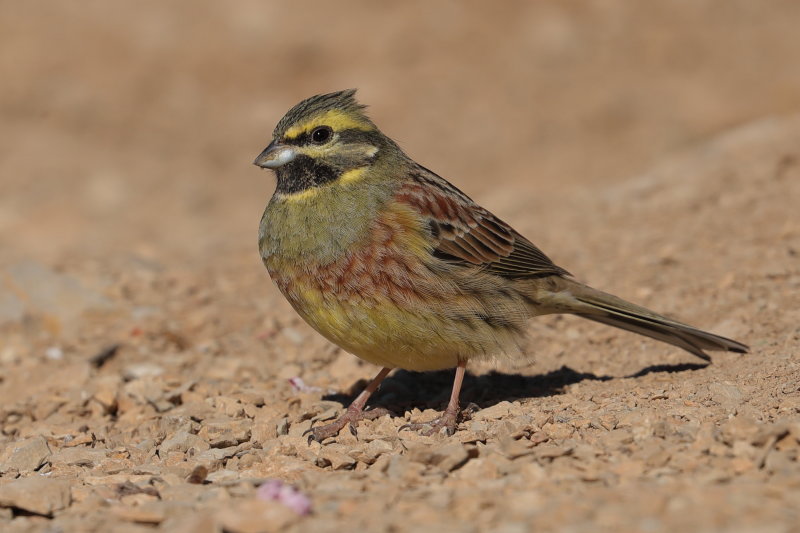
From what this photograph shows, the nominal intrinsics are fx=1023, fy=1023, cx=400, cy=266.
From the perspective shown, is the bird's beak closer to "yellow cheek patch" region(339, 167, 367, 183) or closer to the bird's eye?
the bird's eye

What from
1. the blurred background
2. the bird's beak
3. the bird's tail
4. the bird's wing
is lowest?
the bird's tail

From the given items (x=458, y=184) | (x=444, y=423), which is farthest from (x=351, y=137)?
(x=458, y=184)

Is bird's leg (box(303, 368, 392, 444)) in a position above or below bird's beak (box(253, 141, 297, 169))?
below

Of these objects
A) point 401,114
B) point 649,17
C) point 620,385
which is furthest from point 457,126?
point 620,385

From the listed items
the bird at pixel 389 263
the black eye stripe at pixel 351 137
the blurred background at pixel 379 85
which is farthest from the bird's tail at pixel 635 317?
the blurred background at pixel 379 85

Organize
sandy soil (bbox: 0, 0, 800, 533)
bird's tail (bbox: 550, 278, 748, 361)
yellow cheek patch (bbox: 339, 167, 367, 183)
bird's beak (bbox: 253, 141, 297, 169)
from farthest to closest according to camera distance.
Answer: bird's tail (bbox: 550, 278, 748, 361) → yellow cheek patch (bbox: 339, 167, 367, 183) → bird's beak (bbox: 253, 141, 297, 169) → sandy soil (bbox: 0, 0, 800, 533)

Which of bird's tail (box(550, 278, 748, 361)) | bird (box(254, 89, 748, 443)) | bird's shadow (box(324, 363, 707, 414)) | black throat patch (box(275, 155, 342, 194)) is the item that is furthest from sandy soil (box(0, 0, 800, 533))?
black throat patch (box(275, 155, 342, 194))

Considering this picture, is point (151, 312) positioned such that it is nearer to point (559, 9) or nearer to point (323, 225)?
point (323, 225)

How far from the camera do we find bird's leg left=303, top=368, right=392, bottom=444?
5.83 m

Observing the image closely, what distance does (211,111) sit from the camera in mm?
16359

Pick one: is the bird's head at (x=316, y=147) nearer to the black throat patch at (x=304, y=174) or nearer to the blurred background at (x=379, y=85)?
the black throat patch at (x=304, y=174)

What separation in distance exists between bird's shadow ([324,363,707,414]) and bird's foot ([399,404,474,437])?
0.55 metres

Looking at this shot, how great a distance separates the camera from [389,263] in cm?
580

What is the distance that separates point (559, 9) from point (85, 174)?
26.8ft
